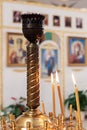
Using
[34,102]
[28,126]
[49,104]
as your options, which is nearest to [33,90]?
[34,102]

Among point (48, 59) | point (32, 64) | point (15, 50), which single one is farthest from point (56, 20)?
point (32, 64)

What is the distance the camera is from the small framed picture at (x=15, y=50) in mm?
7547

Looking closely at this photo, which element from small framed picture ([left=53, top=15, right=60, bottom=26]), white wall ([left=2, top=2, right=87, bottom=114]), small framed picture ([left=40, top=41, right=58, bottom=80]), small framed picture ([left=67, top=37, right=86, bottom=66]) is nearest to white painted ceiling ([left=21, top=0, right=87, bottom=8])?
white wall ([left=2, top=2, right=87, bottom=114])

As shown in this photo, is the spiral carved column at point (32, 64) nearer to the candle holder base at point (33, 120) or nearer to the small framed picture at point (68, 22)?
the candle holder base at point (33, 120)

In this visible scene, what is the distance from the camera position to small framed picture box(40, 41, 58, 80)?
8109 millimetres

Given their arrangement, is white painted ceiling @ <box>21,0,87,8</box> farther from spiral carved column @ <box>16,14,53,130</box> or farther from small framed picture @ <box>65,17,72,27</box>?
spiral carved column @ <box>16,14,53,130</box>

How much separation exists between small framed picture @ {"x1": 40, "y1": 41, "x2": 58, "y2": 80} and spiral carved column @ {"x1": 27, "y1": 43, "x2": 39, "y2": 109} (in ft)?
22.7

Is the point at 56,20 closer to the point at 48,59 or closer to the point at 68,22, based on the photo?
the point at 68,22

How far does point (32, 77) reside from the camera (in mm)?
1114

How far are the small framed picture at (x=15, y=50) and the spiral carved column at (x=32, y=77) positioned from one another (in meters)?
6.47

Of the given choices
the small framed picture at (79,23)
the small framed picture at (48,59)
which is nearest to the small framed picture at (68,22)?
the small framed picture at (79,23)

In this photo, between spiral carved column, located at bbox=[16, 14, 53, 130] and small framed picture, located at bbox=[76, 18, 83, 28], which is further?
small framed picture, located at bbox=[76, 18, 83, 28]

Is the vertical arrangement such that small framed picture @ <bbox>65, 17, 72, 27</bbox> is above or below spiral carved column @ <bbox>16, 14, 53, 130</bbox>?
above

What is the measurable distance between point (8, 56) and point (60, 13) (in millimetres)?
2087
